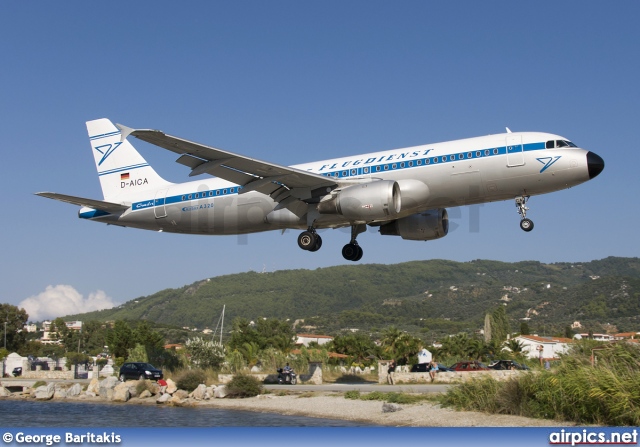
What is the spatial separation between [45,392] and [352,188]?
31.7 metres

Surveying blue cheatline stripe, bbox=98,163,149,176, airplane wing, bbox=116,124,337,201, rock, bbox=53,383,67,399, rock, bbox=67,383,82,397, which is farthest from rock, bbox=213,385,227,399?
airplane wing, bbox=116,124,337,201

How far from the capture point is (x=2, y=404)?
156 ft

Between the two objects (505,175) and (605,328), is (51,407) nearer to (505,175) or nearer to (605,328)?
(505,175)

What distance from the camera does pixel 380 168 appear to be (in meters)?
29.5

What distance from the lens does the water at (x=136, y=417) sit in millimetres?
35156

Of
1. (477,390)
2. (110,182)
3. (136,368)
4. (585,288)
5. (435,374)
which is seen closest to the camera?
(477,390)

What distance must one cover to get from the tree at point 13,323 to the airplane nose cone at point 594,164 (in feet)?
281

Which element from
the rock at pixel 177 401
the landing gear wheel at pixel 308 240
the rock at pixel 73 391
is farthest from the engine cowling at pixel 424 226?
the rock at pixel 73 391

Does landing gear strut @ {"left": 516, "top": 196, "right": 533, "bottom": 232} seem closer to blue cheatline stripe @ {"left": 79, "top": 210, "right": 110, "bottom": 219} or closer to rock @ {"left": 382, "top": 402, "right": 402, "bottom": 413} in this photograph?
rock @ {"left": 382, "top": 402, "right": 402, "bottom": 413}

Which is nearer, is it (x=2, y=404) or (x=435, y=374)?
(x=435, y=374)

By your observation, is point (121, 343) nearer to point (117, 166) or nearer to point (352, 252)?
point (117, 166)

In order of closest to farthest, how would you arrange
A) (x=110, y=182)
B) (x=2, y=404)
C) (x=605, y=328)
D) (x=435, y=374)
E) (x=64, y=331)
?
(x=110, y=182) < (x=435, y=374) < (x=2, y=404) < (x=64, y=331) < (x=605, y=328)

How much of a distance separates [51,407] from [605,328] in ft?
445

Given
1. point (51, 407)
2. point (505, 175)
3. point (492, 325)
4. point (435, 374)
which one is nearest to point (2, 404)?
point (51, 407)
